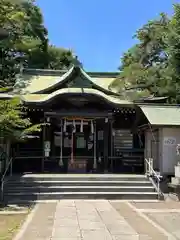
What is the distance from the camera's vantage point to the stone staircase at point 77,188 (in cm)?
1355

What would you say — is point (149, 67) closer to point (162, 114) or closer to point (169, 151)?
point (162, 114)

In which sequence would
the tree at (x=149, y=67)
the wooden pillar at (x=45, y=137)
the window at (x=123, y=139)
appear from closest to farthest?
the wooden pillar at (x=45, y=137) → the window at (x=123, y=139) → the tree at (x=149, y=67)

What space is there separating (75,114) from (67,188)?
16.3ft

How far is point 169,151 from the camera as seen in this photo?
1562 centimetres

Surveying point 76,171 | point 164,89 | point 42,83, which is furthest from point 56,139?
point 164,89

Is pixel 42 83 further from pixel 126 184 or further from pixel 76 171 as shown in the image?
pixel 126 184

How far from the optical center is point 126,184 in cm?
1484

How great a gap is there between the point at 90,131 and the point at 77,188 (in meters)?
6.14

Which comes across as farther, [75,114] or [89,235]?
[75,114]

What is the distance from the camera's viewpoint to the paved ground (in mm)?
7523

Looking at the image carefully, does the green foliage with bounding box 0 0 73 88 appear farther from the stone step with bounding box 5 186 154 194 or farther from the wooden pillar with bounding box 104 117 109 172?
the stone step with bounding box 5 186 154 194

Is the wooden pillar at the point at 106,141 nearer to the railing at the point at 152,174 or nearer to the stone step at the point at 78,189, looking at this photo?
the railing at the point at 152,174

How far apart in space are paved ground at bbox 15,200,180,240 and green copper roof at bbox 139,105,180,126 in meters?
4.13

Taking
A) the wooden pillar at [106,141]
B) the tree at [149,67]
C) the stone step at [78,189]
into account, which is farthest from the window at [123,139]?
the stone step at [78,189]
